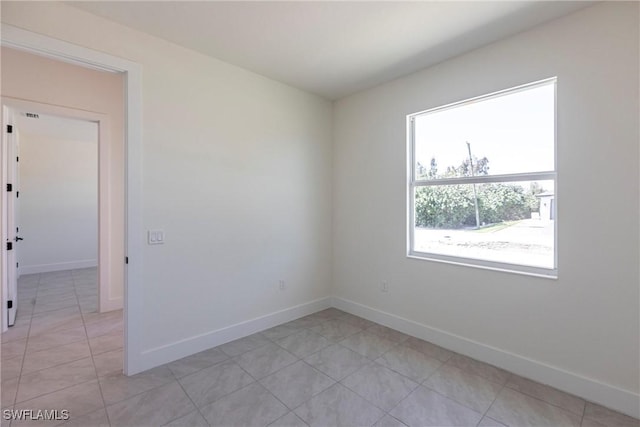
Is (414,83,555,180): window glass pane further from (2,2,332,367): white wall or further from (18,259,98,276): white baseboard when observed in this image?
(18,259,98,276): white baseboard

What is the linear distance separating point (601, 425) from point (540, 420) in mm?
353

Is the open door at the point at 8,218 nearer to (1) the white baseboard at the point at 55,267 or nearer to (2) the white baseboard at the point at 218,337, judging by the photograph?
(2) the white baseboard at the point at 218,337

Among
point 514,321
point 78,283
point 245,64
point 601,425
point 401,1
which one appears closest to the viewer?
point 601,425

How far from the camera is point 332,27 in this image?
7.32 feet

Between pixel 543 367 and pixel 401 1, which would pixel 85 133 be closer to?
pixel 401 1

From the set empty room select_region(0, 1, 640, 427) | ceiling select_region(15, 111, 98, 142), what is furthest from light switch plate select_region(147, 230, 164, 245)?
ceiling select_region(15, 111, 98, 142)

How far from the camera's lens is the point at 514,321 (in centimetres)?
236

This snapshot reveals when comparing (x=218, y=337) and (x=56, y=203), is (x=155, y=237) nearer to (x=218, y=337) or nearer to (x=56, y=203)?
(x=218, y=337)

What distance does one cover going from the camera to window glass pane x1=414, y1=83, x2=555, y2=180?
7.51ft

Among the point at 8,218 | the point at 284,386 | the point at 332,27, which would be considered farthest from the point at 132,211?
the point at 332,27

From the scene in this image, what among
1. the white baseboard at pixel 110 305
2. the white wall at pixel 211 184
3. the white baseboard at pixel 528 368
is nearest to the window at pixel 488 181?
the white baseboard at pixel 528 368

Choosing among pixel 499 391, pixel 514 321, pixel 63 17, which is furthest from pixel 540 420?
pixel 63 17

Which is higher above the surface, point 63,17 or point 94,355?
point 63,17

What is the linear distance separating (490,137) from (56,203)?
817 centimetres
